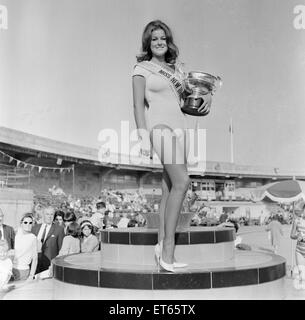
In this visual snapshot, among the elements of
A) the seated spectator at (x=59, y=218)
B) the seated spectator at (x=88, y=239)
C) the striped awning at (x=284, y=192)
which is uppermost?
the striped awning at (x=284, y=192)

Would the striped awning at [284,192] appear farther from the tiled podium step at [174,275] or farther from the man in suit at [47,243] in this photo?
the tiled podium step at [174,275]

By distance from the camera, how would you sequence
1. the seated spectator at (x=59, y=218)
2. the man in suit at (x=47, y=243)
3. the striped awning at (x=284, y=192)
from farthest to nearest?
the striped awning at (x=284, y=192) < the seated spectator at (x=59, y=218) < the man in suit at (x=47, y=243)

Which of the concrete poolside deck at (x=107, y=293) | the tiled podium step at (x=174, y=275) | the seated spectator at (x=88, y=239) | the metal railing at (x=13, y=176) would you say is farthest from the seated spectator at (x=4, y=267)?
the metal railing at (x=13, y=176)


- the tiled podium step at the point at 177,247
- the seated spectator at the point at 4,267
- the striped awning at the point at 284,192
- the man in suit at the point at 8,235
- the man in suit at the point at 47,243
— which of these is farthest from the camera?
the striped awning at the point at 284,192

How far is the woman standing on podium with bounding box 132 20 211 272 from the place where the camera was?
2.45m

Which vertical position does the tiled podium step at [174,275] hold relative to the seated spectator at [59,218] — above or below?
below

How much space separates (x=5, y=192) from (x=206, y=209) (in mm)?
7702

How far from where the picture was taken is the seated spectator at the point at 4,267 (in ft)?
12.1

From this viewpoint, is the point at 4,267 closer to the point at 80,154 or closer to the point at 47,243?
the point at 47,243

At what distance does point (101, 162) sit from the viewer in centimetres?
1333

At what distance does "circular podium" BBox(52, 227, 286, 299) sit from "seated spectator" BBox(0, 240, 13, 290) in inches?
28.4

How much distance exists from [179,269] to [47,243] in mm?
2511

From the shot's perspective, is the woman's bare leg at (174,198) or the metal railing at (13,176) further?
the metal railing at (13,176)
